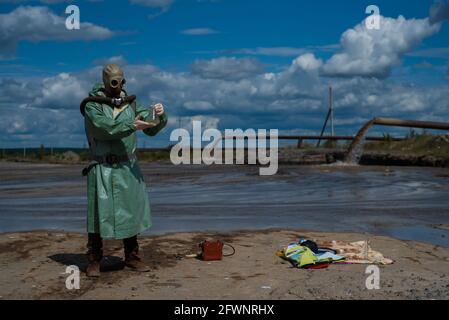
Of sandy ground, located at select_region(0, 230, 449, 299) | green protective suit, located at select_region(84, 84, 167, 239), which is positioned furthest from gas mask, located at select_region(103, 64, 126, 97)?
sandy ground, located at select_region(0, 230, 449, 299)

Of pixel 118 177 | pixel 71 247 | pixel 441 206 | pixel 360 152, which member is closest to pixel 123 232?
pixel 118 177

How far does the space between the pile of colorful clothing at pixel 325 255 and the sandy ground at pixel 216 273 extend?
0.15 metres

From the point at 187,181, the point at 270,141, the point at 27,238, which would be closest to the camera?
the point at 27,238

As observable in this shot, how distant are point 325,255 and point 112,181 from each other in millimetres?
2799

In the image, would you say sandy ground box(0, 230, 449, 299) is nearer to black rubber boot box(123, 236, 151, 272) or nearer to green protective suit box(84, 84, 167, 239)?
black rubber boot box(123, 236, 151, 272)

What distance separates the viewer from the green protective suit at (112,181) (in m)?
7.01

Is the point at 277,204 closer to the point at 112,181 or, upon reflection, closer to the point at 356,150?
the point at 112,181

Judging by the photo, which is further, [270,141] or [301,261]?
[270,141]

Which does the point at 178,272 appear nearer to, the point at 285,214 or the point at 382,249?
the point at 382,249

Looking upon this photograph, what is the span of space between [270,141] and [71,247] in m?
30.9

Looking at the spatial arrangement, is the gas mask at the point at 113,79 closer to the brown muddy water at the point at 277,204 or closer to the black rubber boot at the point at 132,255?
the black rubber boot at the point at 132,255

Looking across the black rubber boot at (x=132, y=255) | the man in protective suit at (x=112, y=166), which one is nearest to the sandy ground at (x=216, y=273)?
the black rubber boot at (x=132, y=255)

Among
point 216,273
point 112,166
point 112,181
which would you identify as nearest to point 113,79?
point 112,166
